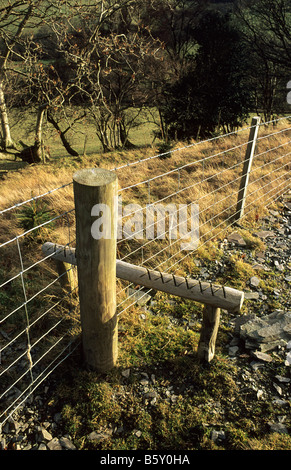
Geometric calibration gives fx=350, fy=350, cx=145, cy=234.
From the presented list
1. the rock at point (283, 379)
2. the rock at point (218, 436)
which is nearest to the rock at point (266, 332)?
the rock at point (283, 379)

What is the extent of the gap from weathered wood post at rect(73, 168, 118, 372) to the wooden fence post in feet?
10.5

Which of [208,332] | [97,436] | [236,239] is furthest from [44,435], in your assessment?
[236,239]

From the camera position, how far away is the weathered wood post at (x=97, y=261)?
84.2 inches

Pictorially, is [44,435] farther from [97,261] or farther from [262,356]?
[262,356]

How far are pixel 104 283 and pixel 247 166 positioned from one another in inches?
131

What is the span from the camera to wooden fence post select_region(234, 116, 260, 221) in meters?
4.83

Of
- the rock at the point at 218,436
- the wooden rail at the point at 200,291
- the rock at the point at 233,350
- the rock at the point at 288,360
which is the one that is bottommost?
the rock at the point at 218,436

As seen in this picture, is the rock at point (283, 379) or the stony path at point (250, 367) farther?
the rock at point (283, 379)

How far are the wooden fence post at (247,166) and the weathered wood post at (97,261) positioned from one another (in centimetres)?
319

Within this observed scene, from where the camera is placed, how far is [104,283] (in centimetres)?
246

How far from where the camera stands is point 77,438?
2.46 metres

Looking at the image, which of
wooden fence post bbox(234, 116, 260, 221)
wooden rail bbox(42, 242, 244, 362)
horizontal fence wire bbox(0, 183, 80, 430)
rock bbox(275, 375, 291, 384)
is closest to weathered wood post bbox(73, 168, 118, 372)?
horizontal fence wire bbox(0, 183, 80, 430)

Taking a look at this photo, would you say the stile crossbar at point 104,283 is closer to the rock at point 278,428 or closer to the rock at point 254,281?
the rock at point 278,428
